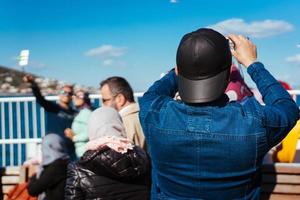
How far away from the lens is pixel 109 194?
330 centimetres

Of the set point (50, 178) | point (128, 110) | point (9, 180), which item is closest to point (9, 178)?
point (9, 180)

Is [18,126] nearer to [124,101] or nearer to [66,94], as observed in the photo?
[66,94]

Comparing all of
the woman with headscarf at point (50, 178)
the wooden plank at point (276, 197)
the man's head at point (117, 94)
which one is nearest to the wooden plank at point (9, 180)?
the woman with headscarf at point (50, 178)

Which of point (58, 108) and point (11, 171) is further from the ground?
point (58, 108)

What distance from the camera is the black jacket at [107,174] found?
3.20 meters

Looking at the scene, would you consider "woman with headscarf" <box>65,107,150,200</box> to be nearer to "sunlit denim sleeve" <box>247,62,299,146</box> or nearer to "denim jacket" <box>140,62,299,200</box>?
"denim jacket" <box>140,62,299,200</box>

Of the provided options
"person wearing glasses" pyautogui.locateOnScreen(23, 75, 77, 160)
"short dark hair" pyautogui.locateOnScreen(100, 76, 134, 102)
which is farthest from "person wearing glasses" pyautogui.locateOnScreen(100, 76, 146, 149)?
"person wearing glasses" pyautogui.locateOnScreen(23, 75, 77, 160)

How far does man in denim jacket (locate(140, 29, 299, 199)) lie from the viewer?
2102 mm

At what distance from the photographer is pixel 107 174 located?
128 inches

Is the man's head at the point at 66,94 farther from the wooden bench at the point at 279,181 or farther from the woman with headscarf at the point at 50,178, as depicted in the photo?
the wooden bench at the point at 279,181

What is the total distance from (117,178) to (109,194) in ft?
0.36

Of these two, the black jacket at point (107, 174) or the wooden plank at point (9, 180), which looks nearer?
the black jacket at point (107, 174)

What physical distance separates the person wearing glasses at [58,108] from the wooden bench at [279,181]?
3664mm

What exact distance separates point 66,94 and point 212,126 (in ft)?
16.4
